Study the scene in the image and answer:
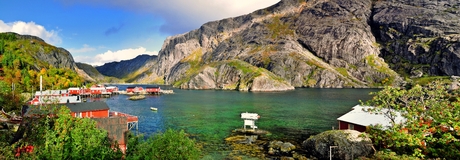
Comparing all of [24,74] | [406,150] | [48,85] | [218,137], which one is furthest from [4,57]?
[406,150]

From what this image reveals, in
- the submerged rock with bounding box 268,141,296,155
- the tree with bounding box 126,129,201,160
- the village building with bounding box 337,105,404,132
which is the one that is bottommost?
the submerged rock with bounding box 268,141,296,155

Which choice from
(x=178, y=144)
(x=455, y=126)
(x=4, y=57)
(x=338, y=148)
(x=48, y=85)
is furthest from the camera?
(x=48, y=85)

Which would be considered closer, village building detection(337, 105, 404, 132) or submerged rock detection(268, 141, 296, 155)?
village building detection(337, 105, 404, 132)

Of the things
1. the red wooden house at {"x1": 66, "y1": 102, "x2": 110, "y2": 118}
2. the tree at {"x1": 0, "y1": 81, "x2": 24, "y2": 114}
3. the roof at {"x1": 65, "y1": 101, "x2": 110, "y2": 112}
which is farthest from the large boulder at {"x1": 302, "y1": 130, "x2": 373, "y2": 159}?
the tree at {"x1": 0, "y1": 81, "x2": 24, "y2": 114}

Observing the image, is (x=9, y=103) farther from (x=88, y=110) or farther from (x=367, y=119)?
(x=367, y=119)

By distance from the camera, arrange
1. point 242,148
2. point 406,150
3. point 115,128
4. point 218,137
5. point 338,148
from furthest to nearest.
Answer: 1. point 218,137
2. point 242,148
3. point 338,148
4. point 115,128
5. point 406,150

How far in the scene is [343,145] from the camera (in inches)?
1667

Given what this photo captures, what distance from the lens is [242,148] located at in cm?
4947

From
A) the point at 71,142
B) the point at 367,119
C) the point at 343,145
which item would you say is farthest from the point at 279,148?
the point at 71,142

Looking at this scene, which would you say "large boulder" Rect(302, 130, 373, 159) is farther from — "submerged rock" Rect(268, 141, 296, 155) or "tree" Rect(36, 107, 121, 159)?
"tree" Rect(36, 107, 121, 159)

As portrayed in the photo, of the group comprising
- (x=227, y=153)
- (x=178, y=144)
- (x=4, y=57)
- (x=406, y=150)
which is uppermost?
→ (x=4, y=57)

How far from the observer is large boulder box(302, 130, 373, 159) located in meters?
41.9

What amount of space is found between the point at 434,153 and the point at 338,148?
1704 cm

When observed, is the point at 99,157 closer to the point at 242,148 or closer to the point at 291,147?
the point at 242,148
